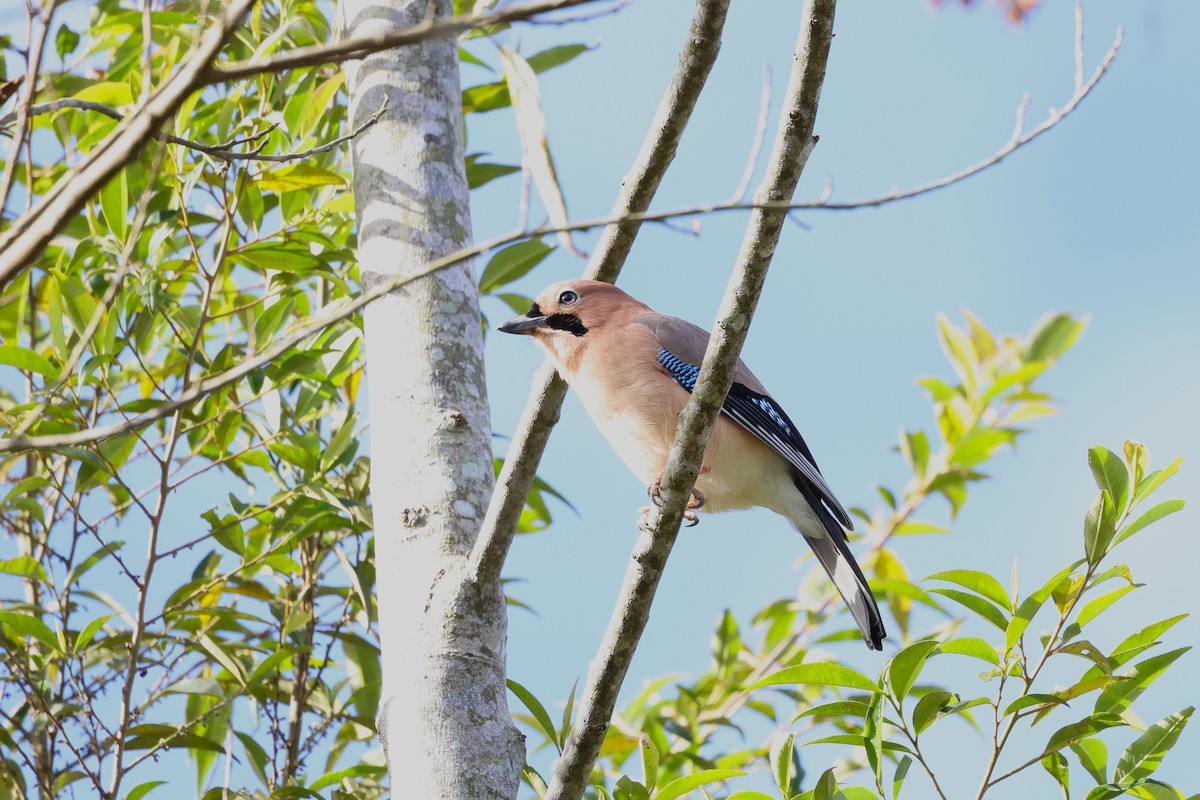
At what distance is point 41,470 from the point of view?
3963mm

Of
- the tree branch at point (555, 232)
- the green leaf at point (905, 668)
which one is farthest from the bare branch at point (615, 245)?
the green leaf at point (905, 668)

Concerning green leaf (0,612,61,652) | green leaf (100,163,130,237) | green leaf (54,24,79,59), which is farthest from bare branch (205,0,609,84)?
green leaf (54,24,79,59)

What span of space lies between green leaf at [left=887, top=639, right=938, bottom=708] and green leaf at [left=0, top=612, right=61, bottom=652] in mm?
2379

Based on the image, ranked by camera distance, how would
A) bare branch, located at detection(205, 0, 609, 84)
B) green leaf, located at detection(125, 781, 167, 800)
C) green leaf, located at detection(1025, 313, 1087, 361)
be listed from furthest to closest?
green leaf, located at detection(1025, 313, 1087, 361) → green leaf, located at detection(125, 781, 167, 800) → bare branch, located at detection(205, 0, 609, 84)

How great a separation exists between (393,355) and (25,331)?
1984mm

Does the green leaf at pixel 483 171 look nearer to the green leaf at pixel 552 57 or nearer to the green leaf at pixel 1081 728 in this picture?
the green leaf at pixel 552 57

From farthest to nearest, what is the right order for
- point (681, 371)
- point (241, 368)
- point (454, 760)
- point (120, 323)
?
point (681, 371) → point (120, 323) → point (454, 760) → point (241, 368)

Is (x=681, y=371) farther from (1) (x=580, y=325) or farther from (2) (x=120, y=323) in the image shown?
(2) (x=120, y=323)

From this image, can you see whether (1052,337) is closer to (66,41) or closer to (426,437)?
(426,437)

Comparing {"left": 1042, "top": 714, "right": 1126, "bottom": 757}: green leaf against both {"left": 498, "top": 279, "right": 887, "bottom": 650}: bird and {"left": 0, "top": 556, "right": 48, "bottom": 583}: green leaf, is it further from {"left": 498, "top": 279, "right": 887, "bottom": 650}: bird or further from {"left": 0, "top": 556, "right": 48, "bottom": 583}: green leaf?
{"left": 0, "top": 556, "right": 48, "bottom": 583}: green leaf

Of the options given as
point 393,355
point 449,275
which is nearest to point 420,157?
point 449,275

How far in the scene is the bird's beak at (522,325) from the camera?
450cm

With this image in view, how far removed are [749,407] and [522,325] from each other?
899 millimetres

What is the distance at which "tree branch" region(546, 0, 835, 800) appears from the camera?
2.40m
